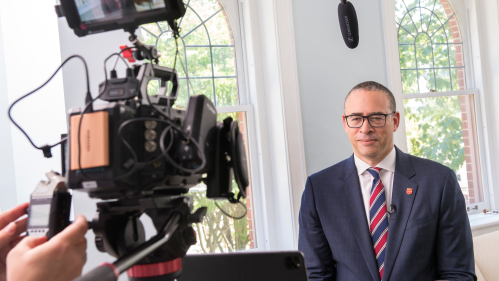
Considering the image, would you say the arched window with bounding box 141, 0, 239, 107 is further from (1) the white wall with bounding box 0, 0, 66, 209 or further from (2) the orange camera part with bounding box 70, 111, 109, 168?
(2) the orange camera part with bounding box 70, 111, 109, 168

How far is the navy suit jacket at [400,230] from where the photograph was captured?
5.12 feet

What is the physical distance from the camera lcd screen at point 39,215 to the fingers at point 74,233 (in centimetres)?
9

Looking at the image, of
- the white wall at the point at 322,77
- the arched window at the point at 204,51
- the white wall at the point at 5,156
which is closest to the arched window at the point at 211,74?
the arched window at the point at 204,51

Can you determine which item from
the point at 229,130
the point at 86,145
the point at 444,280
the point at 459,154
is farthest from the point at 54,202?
the point at 459,154

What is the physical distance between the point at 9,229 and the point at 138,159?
382mm

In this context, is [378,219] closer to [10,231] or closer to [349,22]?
[349,22]

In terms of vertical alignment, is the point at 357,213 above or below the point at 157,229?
below

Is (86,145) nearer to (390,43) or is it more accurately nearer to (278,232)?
(278,232)

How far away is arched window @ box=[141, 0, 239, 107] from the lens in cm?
224

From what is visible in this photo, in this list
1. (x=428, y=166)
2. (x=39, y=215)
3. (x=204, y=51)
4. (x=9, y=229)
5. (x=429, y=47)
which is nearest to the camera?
(x=39, y=215)

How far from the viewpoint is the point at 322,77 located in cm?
235

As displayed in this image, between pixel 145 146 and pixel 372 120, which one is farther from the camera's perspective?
pixel 372 120

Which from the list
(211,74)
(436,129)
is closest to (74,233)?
(211,74)

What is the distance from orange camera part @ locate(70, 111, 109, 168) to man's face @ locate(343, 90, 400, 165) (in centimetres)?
129
